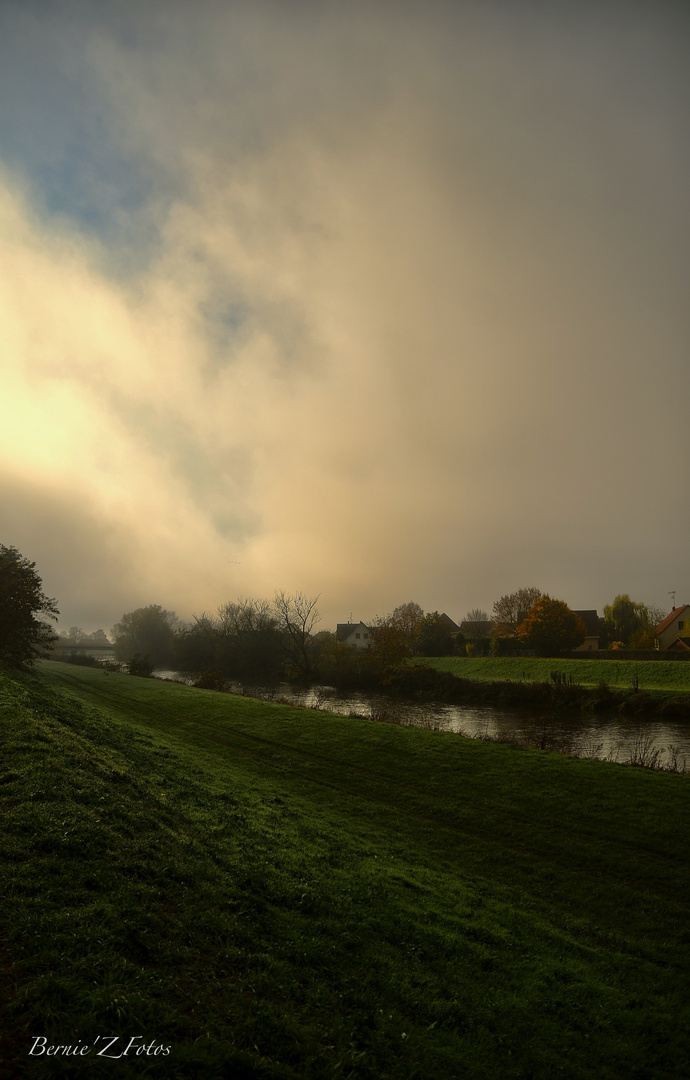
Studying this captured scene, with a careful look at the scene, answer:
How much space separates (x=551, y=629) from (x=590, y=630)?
31044mm

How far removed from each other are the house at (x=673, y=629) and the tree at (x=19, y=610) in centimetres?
8136

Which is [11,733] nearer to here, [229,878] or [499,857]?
[229,878]

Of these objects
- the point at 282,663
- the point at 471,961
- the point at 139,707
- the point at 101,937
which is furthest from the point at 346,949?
the point at 282,663

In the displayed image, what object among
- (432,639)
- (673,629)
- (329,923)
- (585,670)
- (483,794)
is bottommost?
(483,794)

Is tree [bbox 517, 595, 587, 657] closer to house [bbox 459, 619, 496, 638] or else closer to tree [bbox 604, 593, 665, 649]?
tree [bbox 604, 593, 665, 649]

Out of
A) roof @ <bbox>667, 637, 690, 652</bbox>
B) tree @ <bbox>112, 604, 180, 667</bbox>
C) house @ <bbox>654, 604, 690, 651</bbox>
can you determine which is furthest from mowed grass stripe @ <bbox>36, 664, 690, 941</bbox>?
tree @ <bbox>112, 604, 180, 667</bbox>

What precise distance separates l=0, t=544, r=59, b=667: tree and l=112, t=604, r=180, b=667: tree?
66165mm

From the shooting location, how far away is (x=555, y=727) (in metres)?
33.3

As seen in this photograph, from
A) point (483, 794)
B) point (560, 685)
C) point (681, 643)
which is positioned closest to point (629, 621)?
point (681, 643)

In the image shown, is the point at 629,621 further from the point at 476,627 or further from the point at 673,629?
the point at 476,627

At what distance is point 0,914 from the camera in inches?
233

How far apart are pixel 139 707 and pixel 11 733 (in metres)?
21.3

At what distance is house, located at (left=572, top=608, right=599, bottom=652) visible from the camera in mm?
89062

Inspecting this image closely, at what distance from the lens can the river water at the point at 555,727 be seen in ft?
84.8
